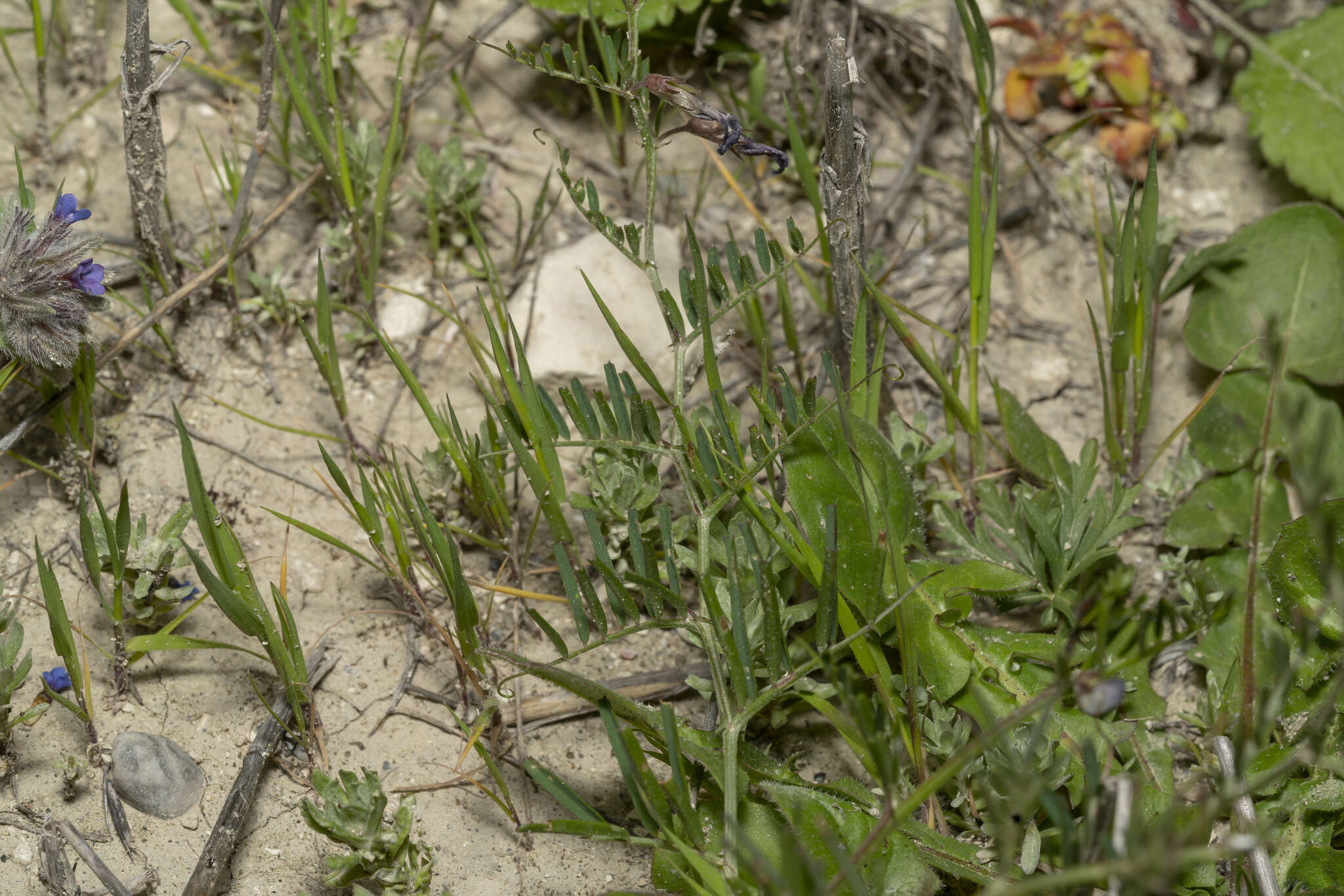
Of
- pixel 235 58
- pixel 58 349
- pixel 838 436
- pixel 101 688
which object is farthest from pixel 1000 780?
pixel 235 58

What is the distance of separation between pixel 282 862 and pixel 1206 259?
2327 mm

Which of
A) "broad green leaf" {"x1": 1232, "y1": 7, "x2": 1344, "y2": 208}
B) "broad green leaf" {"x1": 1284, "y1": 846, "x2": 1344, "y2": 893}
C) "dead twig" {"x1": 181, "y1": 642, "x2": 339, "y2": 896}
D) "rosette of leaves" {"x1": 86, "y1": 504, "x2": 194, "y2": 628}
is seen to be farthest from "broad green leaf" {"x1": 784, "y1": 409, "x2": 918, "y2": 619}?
"broad green leaf" {"x1": 1232, "y1": 7, "x2": 1344, "y2": 208}

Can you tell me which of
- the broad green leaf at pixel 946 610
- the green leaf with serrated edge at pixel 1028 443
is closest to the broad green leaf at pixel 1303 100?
the green leaf with serrated edge at pixel 1028 443

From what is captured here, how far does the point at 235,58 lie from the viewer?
9.02 feet

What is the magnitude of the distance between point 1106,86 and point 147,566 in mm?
2654

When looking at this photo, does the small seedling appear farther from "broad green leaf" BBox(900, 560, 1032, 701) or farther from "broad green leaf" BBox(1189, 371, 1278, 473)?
"broad green leaf" BBox(1189, 371, 1278, 473)

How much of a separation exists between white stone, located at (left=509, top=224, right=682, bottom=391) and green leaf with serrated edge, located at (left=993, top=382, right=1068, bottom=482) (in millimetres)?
748

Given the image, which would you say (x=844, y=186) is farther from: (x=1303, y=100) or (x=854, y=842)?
(x=1303, y=100)

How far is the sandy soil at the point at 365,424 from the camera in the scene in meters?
1.82

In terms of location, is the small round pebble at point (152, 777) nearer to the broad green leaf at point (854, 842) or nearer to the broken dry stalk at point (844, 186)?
the broad green leaf at point (854, 842)

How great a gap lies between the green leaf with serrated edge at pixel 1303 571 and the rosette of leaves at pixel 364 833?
1.62 metres

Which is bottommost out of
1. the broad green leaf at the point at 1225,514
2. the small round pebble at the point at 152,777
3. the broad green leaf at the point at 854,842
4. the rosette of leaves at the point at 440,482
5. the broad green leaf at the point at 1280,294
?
the broad green leaf at the point at 854,842

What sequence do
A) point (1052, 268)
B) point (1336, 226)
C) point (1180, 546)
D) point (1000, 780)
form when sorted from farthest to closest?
point (1052, 268) < point (1336, 226) < point (1180, 546) < point (1000, 780)

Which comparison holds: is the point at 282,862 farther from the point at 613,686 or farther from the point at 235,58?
the point at 235,58
